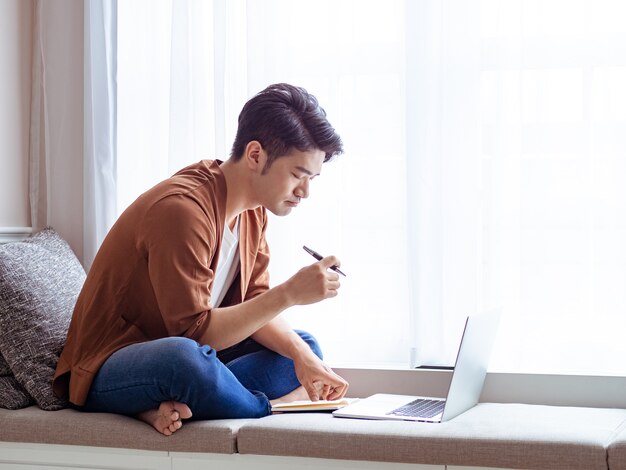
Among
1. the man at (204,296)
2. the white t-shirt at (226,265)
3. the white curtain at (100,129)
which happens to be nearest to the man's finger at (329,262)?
the man at (204,296)

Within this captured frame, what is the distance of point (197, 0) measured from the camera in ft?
9.03

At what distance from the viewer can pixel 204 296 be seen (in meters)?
2.10

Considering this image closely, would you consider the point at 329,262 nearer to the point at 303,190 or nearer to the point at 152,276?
the point at 303,190

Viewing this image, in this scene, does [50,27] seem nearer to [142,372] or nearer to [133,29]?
[133,29]

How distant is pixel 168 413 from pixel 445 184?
101 centimetres

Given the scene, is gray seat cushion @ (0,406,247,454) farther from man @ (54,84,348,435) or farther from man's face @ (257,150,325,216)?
man's face @ (257,150,325,216)

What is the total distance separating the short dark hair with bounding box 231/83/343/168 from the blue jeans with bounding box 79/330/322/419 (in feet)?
1.69

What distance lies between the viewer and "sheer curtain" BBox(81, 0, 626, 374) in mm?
2473

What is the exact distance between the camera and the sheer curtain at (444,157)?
8.11 feet

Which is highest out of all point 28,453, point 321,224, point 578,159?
point 578,159

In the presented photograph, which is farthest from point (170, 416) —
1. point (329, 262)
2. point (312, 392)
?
point (329, 262)

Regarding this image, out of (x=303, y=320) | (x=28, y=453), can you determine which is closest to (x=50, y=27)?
(x=303, y=320)

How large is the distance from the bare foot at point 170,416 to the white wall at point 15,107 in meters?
1.04

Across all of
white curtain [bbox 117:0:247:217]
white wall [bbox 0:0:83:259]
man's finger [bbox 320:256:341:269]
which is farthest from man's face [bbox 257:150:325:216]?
white wall [bbox 0:0:83:259]
